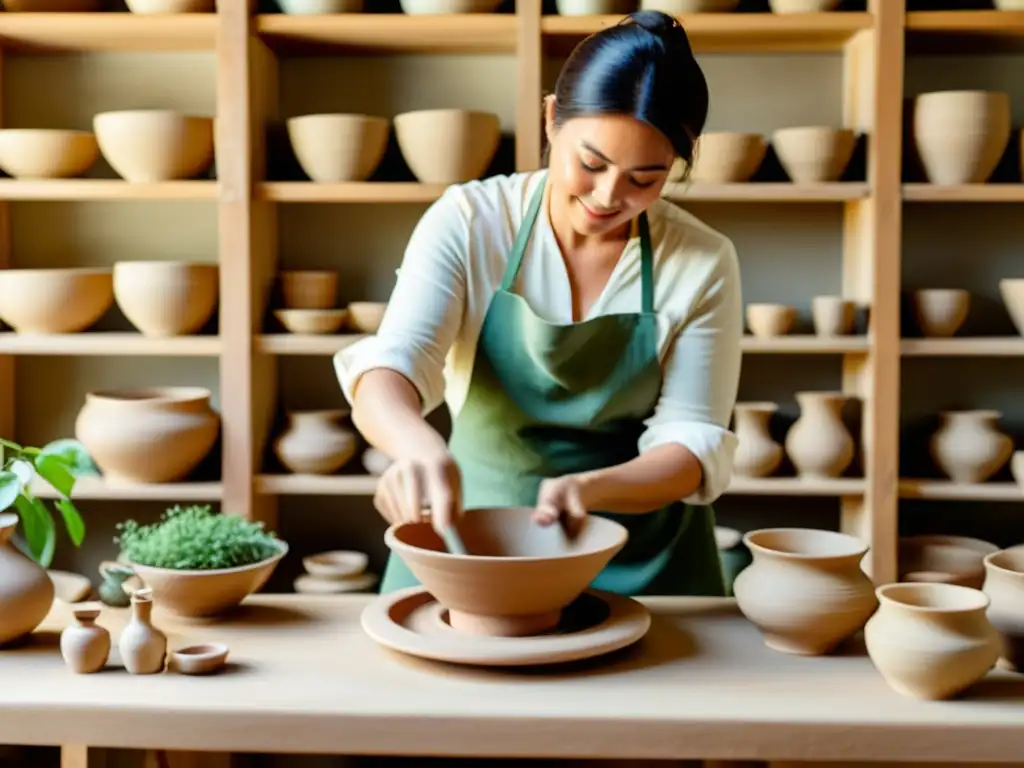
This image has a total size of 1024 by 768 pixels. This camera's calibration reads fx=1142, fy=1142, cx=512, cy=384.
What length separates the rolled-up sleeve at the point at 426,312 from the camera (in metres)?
1.75

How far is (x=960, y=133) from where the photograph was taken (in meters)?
2.99

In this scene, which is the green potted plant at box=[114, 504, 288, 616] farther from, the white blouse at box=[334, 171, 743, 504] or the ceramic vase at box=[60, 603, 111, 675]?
the white blouse at box=[334, 171, 743, 504]

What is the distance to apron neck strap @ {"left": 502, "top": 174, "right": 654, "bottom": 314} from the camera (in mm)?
1856

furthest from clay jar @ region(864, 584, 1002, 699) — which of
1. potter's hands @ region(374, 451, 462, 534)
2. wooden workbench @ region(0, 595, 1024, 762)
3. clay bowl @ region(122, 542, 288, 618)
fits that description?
clay bowl @ region(122, 542, 288, 618)

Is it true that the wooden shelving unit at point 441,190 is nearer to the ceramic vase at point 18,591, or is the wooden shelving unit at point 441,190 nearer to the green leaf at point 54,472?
the green leaf at point 54,472

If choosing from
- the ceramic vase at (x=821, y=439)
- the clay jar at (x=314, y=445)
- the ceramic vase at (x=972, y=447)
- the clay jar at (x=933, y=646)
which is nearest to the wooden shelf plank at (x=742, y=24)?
the ceramic vase at (x=821, y=439)

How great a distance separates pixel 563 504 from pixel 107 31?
226cm

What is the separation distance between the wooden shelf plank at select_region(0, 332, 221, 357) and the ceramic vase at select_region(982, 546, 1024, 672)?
2.18m

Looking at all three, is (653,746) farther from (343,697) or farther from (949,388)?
(949,388)

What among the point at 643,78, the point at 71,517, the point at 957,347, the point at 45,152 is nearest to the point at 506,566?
the point at 643,78

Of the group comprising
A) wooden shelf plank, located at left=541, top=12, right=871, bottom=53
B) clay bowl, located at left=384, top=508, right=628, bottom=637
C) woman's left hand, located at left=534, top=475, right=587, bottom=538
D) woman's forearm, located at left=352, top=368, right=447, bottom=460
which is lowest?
clay bowl, located at left=384, top=508, right=628, bottom=637

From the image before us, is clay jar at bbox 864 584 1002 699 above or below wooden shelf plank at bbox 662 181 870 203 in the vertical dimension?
below

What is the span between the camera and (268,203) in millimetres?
3270

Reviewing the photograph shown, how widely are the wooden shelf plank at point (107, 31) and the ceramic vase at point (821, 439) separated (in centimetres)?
191
